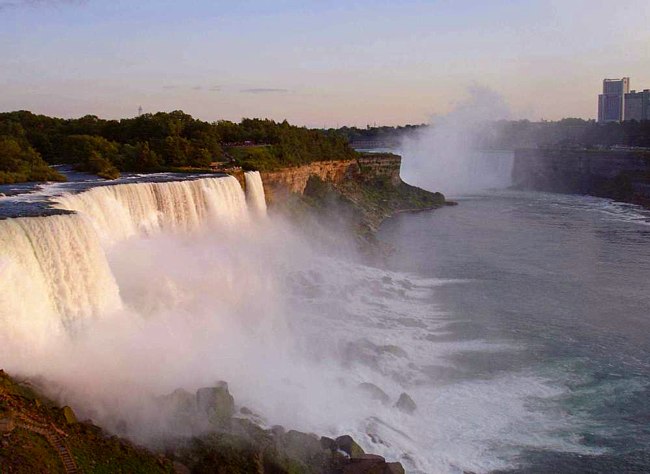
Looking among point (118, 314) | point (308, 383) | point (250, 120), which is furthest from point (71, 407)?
Answer: point (250, 120)

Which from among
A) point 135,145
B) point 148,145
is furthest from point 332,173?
point 148,145

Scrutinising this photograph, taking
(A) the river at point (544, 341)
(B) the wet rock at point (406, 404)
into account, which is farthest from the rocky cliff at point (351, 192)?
(B) the wet rock at point (406, 404)

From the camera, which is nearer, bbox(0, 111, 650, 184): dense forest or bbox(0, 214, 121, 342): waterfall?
bbox(0, 214, 121, 342): waterfall

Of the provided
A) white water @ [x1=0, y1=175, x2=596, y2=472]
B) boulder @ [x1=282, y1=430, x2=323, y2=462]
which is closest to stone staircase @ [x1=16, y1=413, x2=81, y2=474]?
white water @ [x1=0, y1=175, x2=596, y2=472]

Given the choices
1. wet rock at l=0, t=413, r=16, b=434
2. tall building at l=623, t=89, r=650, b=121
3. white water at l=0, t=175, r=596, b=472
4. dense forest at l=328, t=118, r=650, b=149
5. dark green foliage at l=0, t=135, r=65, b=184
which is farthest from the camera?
tall building at l=623, t=89, r=650, b=121

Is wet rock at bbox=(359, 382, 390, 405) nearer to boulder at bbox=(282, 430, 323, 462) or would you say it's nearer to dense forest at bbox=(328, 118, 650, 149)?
boulder at bbox=(282, 430, 323, 462)

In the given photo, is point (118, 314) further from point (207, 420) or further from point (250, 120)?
point (250, 120)

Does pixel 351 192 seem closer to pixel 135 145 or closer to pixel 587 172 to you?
pixel 135 145
